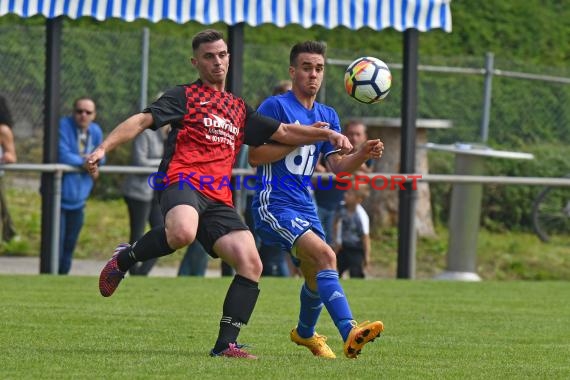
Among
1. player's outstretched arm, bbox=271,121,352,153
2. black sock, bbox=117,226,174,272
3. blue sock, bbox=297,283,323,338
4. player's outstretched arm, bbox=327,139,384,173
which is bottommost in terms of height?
blue sock, bbox=297,283,323,338

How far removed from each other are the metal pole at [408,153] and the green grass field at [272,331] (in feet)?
2.61

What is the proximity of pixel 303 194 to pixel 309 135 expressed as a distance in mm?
417

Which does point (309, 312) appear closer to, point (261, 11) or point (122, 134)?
point (122, 134)

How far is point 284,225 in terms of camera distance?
7879 millimetres

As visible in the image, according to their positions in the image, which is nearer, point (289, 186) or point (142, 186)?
point (289, 186)

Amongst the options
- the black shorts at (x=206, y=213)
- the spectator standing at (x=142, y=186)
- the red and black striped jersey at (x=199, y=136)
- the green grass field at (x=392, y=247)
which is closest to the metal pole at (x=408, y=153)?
the green grass field at (x=392, y=247)

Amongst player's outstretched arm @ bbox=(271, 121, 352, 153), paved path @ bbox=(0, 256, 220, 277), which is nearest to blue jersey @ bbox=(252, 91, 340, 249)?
player's outstretched arm @ bbox=(271, 121, 352, 153)

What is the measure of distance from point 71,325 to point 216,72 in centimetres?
223

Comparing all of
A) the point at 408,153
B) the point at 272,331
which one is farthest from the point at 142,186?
the point at 272,331

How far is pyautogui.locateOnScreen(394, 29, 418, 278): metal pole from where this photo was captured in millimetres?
14078

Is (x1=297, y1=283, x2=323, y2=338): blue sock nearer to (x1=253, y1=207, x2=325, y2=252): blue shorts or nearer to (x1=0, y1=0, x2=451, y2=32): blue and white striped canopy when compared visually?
(x1=253, y1=207, x2=325, y2=252): blue shorts

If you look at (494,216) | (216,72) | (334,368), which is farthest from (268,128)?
(494,216)

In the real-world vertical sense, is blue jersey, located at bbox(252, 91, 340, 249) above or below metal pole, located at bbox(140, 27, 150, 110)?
below

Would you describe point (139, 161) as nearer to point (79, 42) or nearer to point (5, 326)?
point (79, 42)
